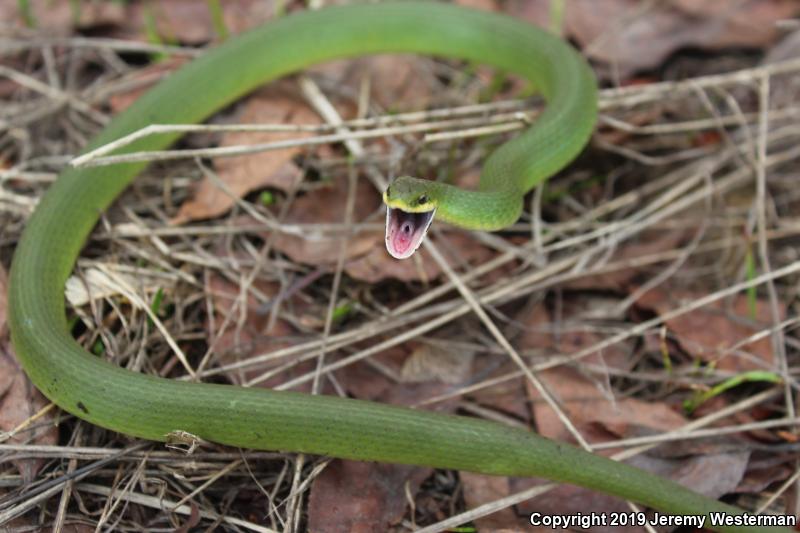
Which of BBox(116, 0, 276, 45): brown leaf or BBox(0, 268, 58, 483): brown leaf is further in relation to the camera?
BBox(116, 0, 276, 45): brown leaf

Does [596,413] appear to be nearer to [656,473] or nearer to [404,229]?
[656,473]

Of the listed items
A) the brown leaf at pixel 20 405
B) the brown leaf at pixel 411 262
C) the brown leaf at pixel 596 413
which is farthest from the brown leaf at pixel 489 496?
the brown leaf at pixel 20 405

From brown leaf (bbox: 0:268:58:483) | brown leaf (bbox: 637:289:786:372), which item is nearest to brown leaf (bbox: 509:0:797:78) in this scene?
brown leaf (bbox: 637:289:786:372)

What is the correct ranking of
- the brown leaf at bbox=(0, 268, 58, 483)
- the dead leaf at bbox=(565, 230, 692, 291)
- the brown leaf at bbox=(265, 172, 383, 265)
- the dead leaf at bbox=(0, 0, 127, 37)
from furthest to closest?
the dead leaf at bbox=(0, 0, 127, 37), the dead leaf at bbox=(565, 230, 692, 291), the brown leaf at bbox=(265, 172, 383, 265), the brown leaf at bbox=(0, 268, 58, 483)

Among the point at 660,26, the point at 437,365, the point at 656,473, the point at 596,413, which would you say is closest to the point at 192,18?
the point at 437,365

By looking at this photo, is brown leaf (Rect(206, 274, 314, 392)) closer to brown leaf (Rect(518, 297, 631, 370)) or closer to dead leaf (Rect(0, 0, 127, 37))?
brown leaf (Rect(518, 297, 631, 370))

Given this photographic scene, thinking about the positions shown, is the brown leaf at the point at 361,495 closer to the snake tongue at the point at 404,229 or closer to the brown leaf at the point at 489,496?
the brown leaf at the point at 489,496
